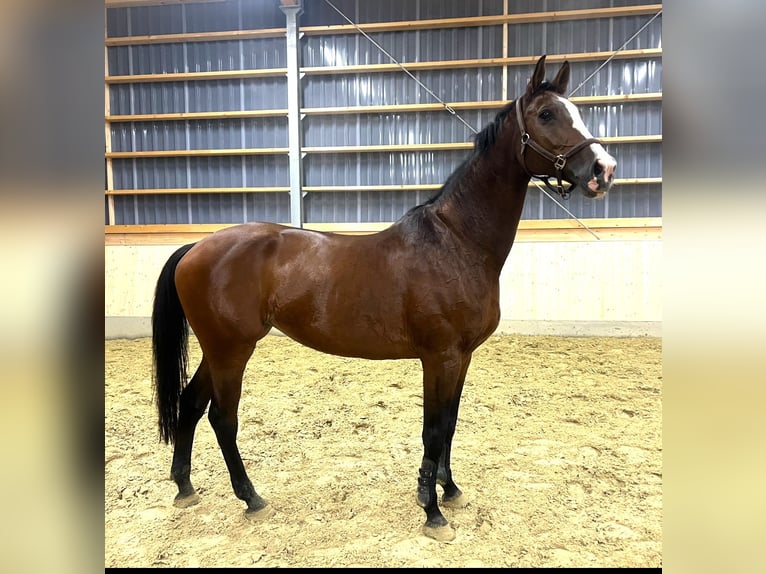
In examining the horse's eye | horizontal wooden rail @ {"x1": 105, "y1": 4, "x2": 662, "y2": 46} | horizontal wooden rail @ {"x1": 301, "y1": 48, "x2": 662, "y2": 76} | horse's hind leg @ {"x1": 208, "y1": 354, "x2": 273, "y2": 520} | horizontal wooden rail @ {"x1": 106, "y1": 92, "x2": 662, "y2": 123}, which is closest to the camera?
the horse's eye

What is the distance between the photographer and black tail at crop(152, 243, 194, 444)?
5.94ft

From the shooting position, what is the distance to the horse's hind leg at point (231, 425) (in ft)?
5.68

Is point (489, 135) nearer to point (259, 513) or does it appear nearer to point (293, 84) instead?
point (259, 513)

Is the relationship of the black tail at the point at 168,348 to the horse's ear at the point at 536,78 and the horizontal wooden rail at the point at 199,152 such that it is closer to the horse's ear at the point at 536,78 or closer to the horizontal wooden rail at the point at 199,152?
the horse's ear at the point at 536,78

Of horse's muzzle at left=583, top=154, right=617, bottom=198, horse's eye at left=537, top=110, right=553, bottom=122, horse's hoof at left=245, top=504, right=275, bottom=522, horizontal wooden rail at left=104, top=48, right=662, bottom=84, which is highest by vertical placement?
horizontal wooden rail at left=104, top=48, right=662, bottom=84

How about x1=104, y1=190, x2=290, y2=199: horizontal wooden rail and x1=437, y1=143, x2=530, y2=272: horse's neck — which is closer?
x1=437, y1=143, x2=530, y2=272: horse's neck

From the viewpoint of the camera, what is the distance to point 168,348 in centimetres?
181

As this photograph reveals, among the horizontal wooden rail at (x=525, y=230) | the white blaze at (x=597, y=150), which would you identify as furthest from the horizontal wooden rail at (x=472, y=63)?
the white blaze at (x=597, y=150)

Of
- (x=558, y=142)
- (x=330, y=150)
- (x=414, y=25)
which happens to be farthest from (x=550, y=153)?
(x=414, y=25)

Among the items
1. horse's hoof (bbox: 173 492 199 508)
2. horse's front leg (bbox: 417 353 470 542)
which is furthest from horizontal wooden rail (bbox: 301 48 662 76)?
horse's hoof (bbox: 173 492 199 508)

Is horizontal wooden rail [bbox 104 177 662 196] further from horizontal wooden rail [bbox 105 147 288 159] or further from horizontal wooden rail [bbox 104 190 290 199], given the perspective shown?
horizontal wooden rail [bbox 105 147 288 159]

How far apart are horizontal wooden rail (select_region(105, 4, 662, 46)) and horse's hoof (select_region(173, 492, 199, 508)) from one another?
10.1ft
